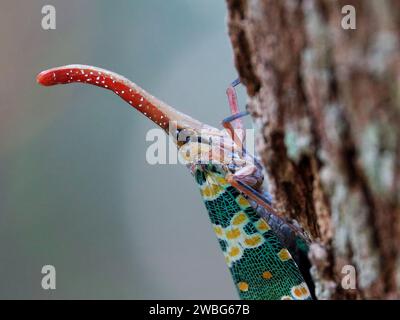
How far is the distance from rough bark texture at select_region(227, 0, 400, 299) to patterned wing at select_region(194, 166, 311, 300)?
54cm

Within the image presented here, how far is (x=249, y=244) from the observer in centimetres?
138

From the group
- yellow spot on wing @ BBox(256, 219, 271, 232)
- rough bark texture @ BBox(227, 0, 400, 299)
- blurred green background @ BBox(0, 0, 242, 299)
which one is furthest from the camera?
blurred green background @ BBox(0, 0, 242, 299)

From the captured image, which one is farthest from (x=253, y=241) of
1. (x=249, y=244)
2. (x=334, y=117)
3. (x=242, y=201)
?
(x=334, y=117)

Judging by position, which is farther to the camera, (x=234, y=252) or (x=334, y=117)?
(x=234, y=252)

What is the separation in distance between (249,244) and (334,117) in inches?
33.9

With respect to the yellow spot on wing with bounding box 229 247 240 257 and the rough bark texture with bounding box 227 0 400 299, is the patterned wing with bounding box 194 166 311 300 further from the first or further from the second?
the rough bark texture with bounding box 227 0 400 299

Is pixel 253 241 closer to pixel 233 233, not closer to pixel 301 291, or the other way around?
pixel 233 233

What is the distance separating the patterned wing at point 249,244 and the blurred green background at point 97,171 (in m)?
2.15

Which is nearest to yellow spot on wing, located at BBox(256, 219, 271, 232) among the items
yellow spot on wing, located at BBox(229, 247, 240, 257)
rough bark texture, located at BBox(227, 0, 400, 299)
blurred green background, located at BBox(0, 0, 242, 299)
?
yellow spot on wing, located at BBox(229, 247, 240, 257)

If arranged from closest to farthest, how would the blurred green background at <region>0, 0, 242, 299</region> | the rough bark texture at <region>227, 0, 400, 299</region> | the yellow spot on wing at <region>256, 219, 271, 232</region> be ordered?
the rough bark texture at <region>227, 0, 400, 299</region> < the yellow spot on wing at <region>256, 219, 271, 232</region> < the blurred green background at <region>0, 0, 242, 299</region>

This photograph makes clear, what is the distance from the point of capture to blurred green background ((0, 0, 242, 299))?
143 inches
